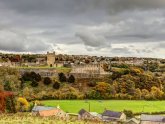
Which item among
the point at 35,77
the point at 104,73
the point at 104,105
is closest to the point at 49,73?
the point at 35,77

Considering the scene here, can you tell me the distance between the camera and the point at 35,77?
82.6 metres

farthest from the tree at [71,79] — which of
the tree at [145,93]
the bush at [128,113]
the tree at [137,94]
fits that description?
the bush at [128,113]

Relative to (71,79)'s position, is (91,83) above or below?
below

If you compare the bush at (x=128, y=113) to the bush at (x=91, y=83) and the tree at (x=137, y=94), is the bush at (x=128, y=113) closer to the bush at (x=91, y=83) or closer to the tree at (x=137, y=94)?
the tree at (x=137, y=94)

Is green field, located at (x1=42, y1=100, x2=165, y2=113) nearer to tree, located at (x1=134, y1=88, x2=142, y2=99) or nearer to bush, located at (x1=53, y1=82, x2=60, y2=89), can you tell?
tree, located at (x1=134, y1=88, x2=142, y2=99)

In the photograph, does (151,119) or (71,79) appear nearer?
(151,119)

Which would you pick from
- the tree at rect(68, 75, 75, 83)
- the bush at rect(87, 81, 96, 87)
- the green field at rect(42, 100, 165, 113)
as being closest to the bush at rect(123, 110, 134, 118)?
the green field at rect(42, 100, 165, 113)

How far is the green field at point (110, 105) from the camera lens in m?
63.8

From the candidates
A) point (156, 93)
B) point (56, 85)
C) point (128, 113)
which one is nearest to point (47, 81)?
point (56, 85)

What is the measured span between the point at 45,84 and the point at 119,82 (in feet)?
52.6

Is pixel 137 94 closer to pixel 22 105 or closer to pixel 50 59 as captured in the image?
pixel 22 105

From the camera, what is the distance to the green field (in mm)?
63822

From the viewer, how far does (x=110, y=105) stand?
68.2 meters

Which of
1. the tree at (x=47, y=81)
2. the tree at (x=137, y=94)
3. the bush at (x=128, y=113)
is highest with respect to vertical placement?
the tree at (x=47, y=81)
